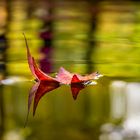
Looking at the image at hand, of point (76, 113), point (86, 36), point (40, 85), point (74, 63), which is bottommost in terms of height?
point (76, 113)

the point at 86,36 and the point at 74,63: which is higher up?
the point at 86,36

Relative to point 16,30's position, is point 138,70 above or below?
below

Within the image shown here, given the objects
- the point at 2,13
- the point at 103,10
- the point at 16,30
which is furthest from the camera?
the point at 103,10

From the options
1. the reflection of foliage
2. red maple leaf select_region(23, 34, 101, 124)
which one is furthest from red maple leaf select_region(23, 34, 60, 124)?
the reflection of foliage

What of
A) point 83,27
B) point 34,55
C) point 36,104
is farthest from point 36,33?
point 36,104

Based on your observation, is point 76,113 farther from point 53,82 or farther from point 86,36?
point 86,36

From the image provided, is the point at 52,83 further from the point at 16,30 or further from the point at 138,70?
the point at 16,30

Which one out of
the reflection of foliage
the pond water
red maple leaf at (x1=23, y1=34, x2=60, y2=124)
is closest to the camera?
the pond water

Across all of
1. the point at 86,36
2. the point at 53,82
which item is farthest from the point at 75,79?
the point at 86,36

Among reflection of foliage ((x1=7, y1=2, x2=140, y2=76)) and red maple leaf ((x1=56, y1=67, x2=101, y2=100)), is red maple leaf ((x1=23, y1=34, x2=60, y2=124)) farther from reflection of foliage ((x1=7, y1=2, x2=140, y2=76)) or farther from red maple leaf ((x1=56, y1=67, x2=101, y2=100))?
reflection of foliage ((x1=7, y1=2, x2=140, y2=76))
